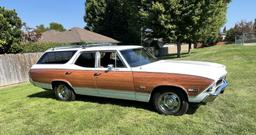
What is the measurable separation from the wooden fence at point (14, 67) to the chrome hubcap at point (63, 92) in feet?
26.2

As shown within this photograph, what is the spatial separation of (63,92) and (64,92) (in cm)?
4

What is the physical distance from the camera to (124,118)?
22.4 ft

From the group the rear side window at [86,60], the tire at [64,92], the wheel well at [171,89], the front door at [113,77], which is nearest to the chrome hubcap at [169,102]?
the wheel well at [171,89]

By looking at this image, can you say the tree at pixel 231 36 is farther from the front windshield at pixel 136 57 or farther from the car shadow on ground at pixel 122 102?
the front windshield at pixel 136 57

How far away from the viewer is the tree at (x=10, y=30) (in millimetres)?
18359

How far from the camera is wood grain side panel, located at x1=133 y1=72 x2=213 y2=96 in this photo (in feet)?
20.9

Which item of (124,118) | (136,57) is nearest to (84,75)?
(136,57)

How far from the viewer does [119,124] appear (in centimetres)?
642

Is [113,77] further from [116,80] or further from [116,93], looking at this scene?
[116,93]

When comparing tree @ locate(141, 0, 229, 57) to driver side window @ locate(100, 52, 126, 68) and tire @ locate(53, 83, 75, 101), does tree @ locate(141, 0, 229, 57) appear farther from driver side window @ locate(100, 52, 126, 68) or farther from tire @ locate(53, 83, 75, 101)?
driver side window @ locate(100, 52, 126, 68)

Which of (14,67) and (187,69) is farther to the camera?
(14,67)

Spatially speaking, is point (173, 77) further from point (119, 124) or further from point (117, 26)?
point (117, 26)

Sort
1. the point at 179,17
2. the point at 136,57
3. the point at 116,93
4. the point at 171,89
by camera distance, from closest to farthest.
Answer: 1. the point at 171,89
2. the point at 116,93
3. the point at 136,57
4. the point at 179,17

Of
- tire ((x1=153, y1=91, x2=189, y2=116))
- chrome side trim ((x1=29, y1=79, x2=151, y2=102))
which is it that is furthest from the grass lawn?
chrome side trim ((x1=29, y1=79, x2=151, y2=102))
